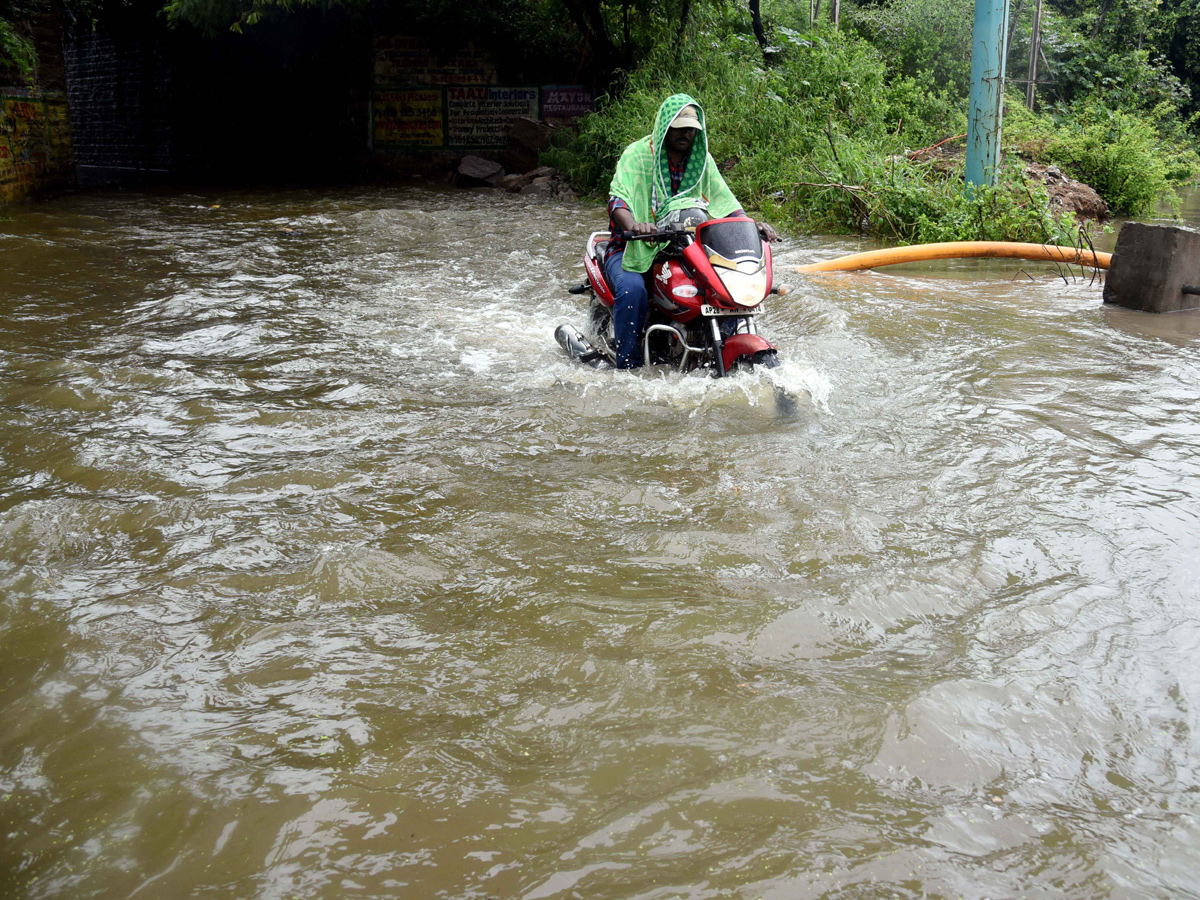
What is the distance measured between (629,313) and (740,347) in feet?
2.54

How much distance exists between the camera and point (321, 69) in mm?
20062

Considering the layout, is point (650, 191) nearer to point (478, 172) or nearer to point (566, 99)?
point (478, 172)

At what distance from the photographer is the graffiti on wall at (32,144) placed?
13.6m

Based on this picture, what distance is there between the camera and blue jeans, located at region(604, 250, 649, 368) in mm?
5355

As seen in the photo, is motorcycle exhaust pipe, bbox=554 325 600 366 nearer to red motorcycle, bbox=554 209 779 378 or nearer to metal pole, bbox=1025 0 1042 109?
red motorcycle, bbox=554 209 779 378

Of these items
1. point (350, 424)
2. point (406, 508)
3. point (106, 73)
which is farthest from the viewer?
point (106, 73)

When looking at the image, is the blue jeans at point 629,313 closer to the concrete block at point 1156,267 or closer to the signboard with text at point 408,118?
the concrete block at point 1156,267

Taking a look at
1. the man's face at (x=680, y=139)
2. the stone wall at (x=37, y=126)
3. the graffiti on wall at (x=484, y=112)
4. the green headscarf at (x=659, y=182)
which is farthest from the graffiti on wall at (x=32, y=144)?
the man's face at (x=680, y=139)

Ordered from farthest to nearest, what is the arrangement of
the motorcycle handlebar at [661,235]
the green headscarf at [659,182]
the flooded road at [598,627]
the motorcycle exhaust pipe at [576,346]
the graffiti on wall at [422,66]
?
the graffiti on wall at [422,66], the motorcycle exhaust pipe at [576,346], the green headscarf at [659,182], the motorcycle handlebar at [661,235], the flooded road at [598,627]

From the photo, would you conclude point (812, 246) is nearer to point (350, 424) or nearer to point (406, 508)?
point (350, 424)

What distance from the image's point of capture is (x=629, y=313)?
17.7 feet

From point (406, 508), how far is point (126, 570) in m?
1.08

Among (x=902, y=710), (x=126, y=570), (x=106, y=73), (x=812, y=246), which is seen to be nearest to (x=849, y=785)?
(x=902, y=710)

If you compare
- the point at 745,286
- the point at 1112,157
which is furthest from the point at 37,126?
the point at 1112,157
